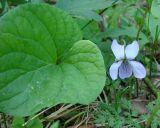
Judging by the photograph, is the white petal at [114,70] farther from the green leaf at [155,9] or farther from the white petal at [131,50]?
the green leaf at [155,9]

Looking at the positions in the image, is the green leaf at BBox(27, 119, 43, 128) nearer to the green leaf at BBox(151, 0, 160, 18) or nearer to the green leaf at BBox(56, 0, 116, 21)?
the green leaf at BBox(56, 0, 116, 21)

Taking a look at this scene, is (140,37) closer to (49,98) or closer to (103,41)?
(103,41)

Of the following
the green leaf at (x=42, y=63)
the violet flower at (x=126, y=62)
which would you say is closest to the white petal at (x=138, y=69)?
the violet flower at (x=126, y=62)

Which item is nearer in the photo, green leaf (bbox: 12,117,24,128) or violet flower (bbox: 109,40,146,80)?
green leaf (bbox: 12,117,24,128)

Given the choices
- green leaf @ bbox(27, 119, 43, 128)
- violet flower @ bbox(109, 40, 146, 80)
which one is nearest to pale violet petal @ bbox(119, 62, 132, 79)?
violet flower @ bbox(109, 40, 146, 80)

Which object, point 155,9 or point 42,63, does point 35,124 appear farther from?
point 155,9

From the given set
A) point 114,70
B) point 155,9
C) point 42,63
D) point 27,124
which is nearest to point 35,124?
point 27,124
